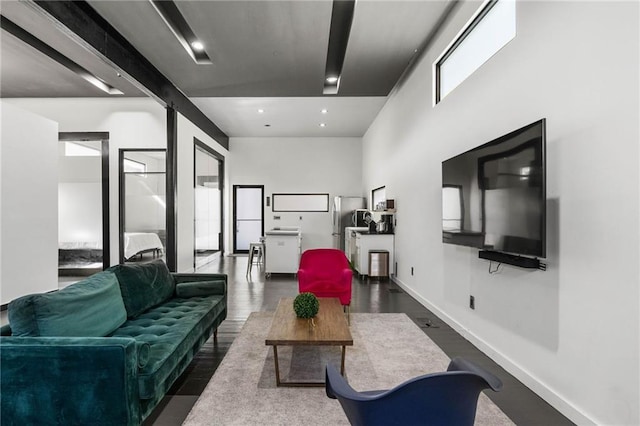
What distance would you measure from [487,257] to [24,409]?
3.10 meters

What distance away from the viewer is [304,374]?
8.18 feet

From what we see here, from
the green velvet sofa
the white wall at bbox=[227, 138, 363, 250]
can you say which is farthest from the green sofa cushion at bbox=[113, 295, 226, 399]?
the white wall at bbox=[227, 138, 363, 250]

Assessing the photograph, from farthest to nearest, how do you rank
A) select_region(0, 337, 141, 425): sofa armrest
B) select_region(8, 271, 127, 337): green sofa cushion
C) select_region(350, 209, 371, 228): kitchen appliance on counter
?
select_region(350, 209, 371, 228): kitchen appliance on counter, select_region(8, 271, 127, 337): green sofa cushion, select_region(0, 337, 141, 425): sofa armrest

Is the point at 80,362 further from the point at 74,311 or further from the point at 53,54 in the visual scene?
the point at 53,54

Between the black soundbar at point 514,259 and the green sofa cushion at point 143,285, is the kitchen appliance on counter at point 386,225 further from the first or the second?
the green sofa cushion at point 143,285

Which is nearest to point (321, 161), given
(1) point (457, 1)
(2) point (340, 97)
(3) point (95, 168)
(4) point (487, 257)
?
(2) point (340, 97)

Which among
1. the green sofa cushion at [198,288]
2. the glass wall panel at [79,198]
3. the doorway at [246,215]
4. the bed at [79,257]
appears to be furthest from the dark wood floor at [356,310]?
the doorway at [246,215]

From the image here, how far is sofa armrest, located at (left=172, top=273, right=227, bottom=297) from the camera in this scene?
324 centimetres

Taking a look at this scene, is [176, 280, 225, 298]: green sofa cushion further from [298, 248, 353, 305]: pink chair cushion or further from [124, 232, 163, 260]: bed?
[124, 232, 163, 260]: bed

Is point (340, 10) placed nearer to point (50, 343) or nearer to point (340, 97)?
point (340, 97)

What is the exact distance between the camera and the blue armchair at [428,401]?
111 cm

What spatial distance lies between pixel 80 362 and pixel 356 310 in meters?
3.18

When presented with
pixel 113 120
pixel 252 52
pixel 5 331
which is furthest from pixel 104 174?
pixel 5 331

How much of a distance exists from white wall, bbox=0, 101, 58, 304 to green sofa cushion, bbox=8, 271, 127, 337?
3.00 m
